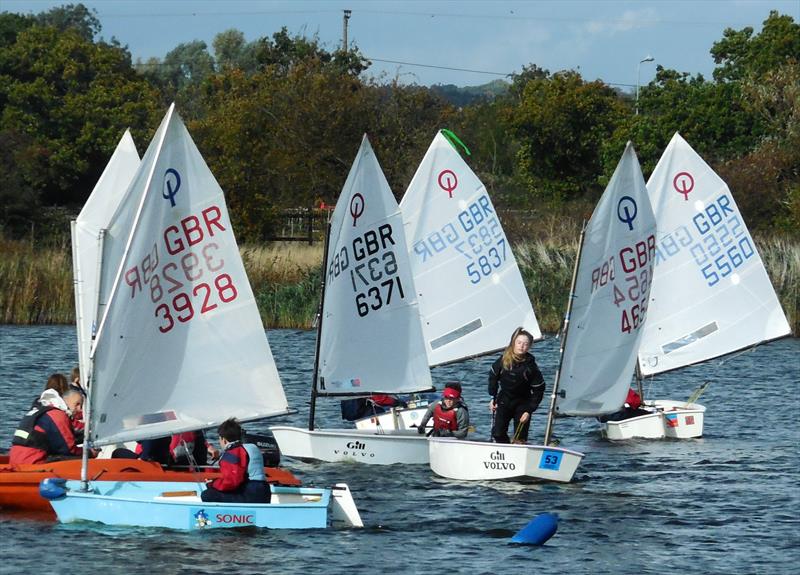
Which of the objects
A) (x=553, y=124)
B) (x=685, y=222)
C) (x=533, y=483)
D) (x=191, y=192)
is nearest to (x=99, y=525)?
(x=191, y=192)

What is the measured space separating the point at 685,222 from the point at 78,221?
10.3 metres

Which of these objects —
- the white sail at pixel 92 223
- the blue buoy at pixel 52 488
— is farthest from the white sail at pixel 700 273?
the blue buoy at pixel 52 488

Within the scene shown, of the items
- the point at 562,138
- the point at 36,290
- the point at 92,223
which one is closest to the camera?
the point at 92,223

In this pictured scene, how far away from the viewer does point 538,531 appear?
1520 centimetres

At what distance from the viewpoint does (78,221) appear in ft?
66.3

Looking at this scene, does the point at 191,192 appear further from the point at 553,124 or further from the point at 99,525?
the point at 553,124

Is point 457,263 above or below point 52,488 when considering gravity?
above

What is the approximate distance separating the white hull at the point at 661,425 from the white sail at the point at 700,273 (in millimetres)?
2138

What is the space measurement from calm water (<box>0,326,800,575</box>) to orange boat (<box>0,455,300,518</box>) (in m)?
0.26

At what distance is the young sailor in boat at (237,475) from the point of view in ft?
48.5

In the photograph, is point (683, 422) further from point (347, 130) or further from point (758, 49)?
point (758, 49)

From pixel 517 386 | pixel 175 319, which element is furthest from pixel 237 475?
pixel 517 386

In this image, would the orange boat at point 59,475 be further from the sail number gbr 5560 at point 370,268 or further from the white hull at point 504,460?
the sail number gbr 5560 at point 370,268

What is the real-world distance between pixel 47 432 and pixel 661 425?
10.1 meters
